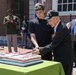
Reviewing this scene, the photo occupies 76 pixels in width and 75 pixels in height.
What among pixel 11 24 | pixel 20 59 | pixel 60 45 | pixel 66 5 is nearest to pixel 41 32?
pixel 60 45

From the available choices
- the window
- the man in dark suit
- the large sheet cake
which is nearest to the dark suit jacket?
the man in dark suit

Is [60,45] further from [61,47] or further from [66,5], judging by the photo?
[66,5]

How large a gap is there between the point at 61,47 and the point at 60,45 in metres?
0.03

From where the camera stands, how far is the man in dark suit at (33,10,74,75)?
14.4ft

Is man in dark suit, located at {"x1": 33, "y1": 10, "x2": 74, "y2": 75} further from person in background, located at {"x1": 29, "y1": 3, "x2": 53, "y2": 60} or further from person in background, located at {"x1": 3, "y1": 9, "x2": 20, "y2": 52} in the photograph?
person in background, located at {"x1": 3, "y1": 9, "x2": 20, "y2": 52}

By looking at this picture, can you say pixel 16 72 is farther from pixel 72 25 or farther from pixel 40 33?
pixel 72 25

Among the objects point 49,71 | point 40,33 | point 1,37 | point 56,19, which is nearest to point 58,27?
point 56,19

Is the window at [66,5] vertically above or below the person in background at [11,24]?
above

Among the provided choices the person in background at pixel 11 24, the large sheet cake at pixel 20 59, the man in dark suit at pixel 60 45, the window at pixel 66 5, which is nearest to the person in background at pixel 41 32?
the man in dark suit at pixel 60 45

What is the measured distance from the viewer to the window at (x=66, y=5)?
15.4 metres

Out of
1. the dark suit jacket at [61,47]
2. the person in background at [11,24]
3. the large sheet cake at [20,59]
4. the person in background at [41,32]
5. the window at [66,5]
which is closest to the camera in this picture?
the large sheet cake at [20,59]

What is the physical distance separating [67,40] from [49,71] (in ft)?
3.28

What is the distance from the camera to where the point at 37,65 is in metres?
3.57

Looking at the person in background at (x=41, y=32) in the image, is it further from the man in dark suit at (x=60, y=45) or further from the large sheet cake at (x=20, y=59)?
the large sheet cake at (x=20, y=59)
